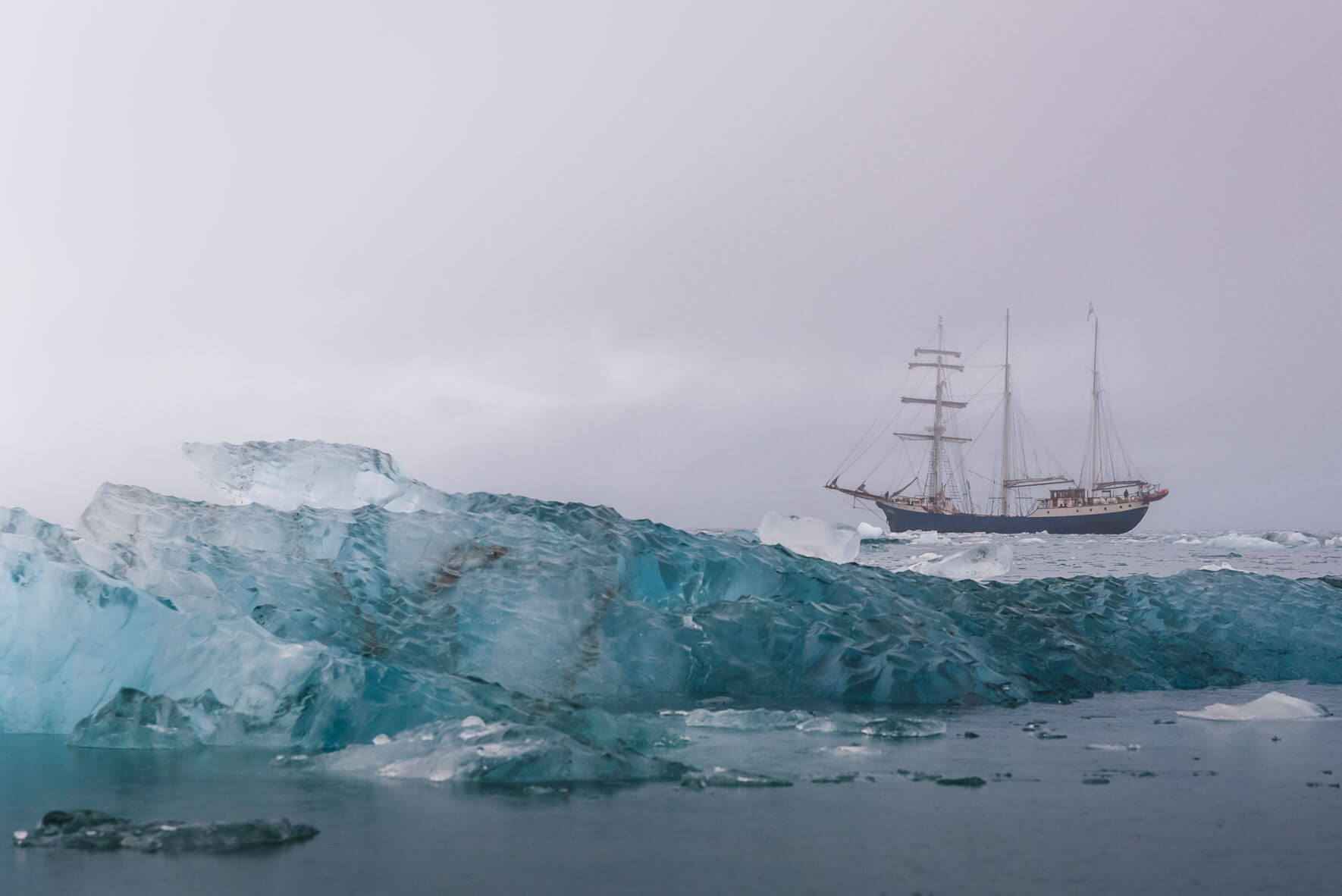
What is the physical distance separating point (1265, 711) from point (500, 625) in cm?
713

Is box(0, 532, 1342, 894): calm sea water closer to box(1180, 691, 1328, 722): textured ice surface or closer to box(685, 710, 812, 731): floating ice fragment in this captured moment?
box(685, 710, 812, 731): floating ice fragment

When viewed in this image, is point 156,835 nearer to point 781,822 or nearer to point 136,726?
point 781,822

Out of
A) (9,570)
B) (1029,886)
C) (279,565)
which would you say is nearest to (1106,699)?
(1029,886)

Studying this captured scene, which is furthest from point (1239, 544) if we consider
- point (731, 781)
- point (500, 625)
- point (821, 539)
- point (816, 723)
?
point (731, 781)

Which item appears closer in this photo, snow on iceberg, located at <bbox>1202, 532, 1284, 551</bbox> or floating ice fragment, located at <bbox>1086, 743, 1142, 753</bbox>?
floating ice fragment, located at <bbox>1086, 743, 1142, 753</bbox>

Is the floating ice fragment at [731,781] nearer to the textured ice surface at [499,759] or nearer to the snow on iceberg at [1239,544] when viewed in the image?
the textured ice surface at [499,759]

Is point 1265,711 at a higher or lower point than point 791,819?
higher

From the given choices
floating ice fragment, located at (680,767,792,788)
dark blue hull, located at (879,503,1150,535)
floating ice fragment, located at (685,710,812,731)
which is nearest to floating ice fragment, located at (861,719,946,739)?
floating ice fragment, located at (685,710,812,731)

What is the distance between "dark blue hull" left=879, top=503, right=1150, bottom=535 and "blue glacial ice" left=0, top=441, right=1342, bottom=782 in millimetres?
85040

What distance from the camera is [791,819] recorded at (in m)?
5.17

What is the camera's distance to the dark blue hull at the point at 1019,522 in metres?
93.7

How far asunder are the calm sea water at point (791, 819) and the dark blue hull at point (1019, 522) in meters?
91.5

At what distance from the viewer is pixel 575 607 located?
10.7 m

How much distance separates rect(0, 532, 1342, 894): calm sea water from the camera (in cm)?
417
